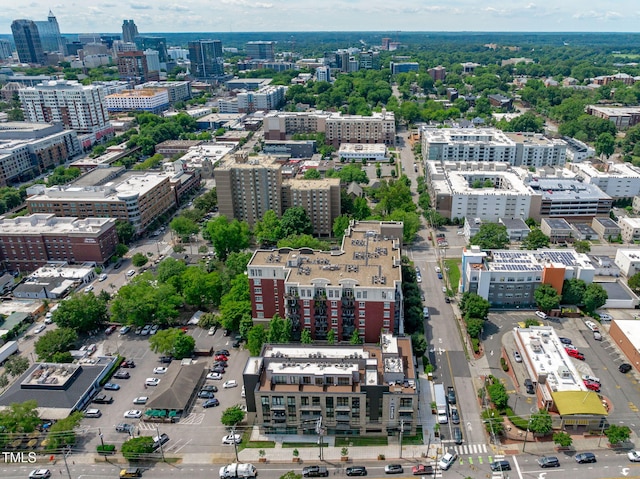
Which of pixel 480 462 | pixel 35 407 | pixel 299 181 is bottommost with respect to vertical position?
pixel 480 462

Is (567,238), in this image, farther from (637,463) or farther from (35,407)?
(35,407)

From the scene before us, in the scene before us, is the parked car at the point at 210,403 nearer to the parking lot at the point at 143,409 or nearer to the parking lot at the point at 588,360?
the parking lot at the point at 143,409

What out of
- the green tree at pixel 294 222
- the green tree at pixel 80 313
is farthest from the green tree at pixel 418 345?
the green tree at pixel 80 313

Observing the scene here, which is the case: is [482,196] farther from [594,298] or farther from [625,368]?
[625,368]

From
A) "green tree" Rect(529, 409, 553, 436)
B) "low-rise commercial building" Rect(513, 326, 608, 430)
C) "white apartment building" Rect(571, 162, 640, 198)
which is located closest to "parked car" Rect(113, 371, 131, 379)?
"green tree" Rect(529, 409, 553, 436)

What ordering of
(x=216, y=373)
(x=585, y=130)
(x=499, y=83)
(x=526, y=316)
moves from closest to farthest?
(x=216, y=373)
(x=526, y=316)
(x=585, y=130)
(x=499, y=83)

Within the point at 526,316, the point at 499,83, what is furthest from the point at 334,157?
the point at 499,83

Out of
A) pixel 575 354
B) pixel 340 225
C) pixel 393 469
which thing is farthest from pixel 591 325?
pixel 340 225
